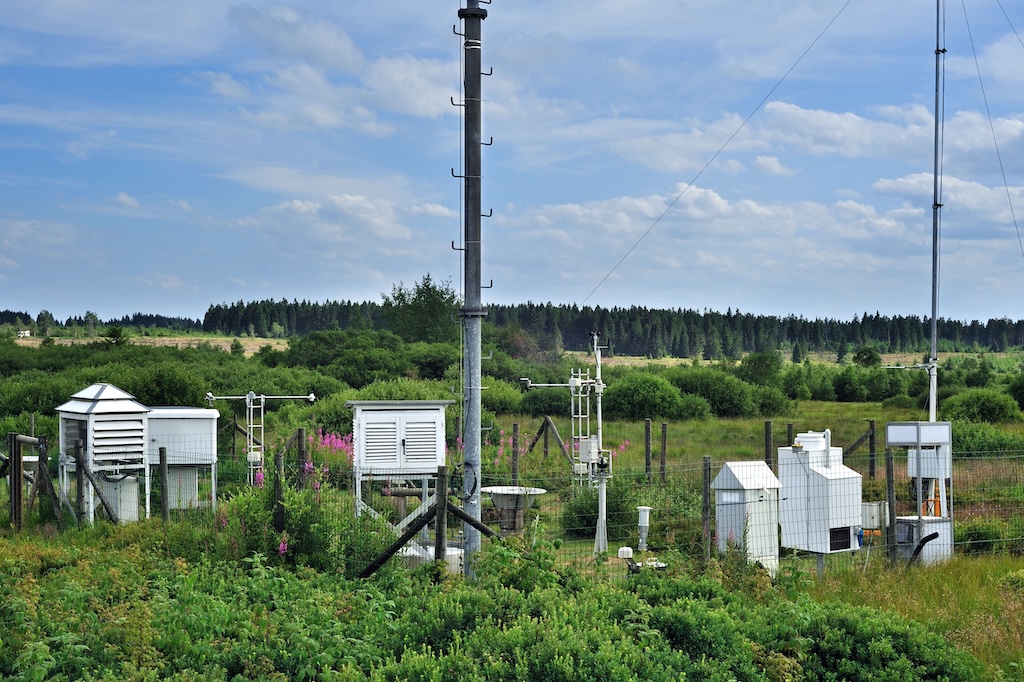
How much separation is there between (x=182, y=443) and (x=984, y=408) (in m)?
27.8

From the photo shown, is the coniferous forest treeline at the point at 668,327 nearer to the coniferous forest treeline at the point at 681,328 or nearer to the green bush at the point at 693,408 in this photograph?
the coniferous forest treeline at the point at 681,328

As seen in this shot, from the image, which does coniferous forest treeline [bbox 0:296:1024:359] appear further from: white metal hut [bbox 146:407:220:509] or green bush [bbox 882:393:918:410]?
white metal hut [bbox 146:407:220:509]

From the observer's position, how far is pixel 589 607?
781cm

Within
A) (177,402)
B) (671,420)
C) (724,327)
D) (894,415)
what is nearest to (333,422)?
(177,402)

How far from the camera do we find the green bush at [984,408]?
33156mm

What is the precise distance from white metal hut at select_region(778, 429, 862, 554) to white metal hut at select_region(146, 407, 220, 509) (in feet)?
29.7

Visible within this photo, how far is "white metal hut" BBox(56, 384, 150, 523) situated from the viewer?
14.7 metres

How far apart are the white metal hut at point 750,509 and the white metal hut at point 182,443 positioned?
8397mm

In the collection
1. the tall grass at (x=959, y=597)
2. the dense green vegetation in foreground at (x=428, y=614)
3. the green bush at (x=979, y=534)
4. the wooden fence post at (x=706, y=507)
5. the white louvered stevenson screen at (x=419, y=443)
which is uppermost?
the white louvered stevenson screen at (x=419, y=443)

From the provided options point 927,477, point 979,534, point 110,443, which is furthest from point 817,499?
point 110,443

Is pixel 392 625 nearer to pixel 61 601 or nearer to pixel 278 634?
pixel 278 634

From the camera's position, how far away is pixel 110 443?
1484cm

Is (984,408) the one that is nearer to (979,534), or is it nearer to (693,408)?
(693,408)

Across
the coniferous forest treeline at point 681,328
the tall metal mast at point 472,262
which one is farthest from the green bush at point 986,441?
the coniferous forest treeline at point 681,328
